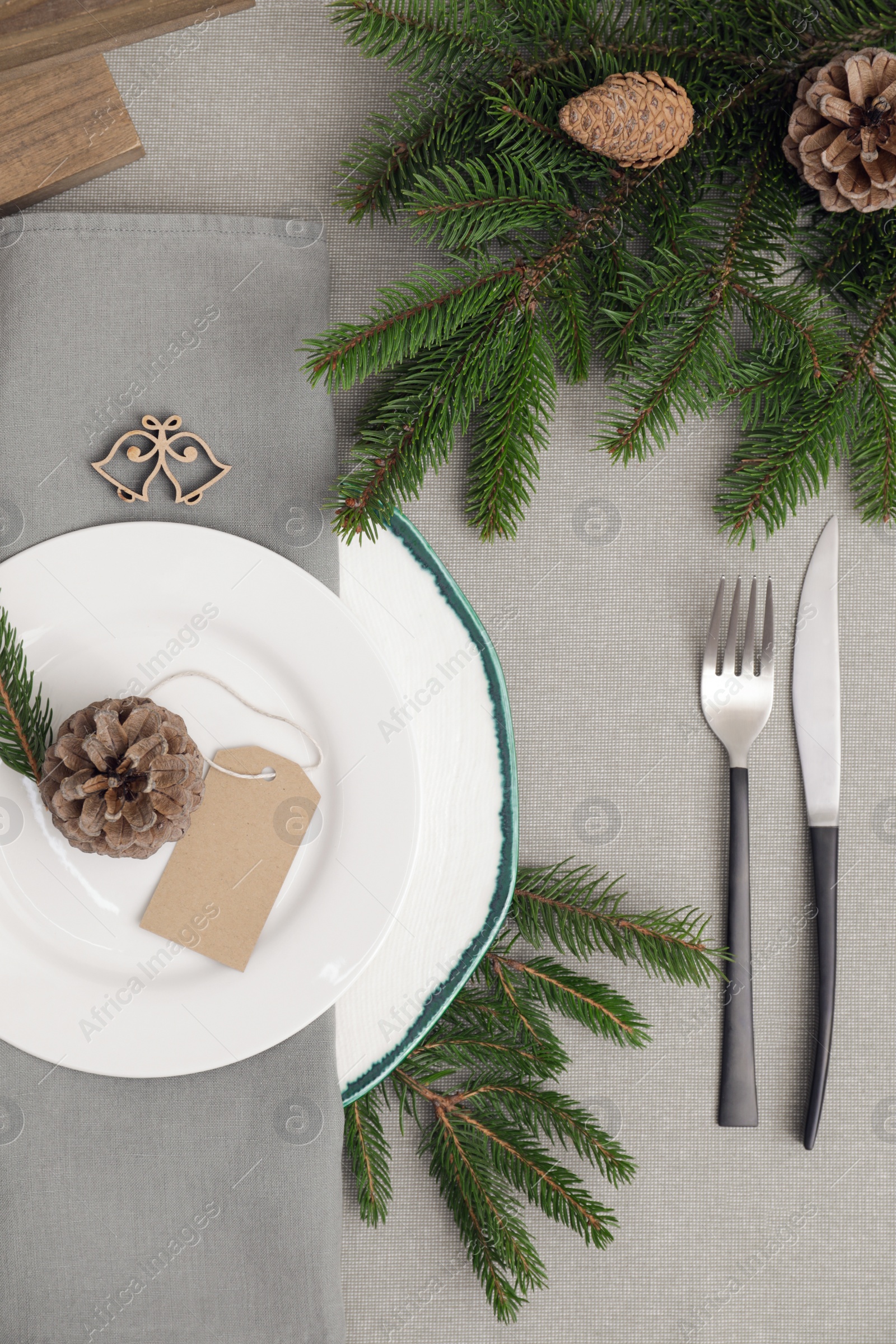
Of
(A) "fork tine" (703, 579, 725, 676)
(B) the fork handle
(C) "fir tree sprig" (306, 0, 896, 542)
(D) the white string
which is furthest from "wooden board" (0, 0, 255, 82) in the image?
(B) the fork handle

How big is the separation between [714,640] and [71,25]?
0.55 meters

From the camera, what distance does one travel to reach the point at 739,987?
0.64 m

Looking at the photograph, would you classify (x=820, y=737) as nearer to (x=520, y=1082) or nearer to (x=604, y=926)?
(x=604, y=926)

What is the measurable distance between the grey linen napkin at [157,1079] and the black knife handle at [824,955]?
358 mm

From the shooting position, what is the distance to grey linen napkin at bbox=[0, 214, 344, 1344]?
1.89ft

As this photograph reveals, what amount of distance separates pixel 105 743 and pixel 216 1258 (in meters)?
0.37

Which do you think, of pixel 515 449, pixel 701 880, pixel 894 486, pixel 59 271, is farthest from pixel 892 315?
pixel 59 271

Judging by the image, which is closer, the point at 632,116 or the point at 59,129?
the point at 632,116

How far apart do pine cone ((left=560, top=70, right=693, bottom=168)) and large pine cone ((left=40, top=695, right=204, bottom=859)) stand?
430 mm

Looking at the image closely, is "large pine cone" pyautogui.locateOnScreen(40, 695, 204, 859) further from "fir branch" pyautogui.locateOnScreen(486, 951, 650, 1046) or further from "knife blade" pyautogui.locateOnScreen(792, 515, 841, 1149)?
"knife blade" pyautogui.locateOnScreen(792, 515, 841, 1149)

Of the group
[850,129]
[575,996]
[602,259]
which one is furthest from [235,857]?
[850,129]

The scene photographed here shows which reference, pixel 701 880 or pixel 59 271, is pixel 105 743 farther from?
pixel 701 880

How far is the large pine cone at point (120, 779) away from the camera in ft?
1.68

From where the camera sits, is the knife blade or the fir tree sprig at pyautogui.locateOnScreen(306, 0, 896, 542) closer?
the fir tree sprig at pyautogui.locateOnScreen(306, 0, 896, 542)
